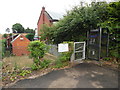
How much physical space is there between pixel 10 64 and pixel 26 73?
53.8 inches

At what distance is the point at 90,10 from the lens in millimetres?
6113

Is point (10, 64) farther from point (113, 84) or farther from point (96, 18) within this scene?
point (96, 18)

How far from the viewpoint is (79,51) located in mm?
5668

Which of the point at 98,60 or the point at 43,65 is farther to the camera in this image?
the point at 98,60

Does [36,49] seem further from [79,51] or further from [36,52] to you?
[79,51]

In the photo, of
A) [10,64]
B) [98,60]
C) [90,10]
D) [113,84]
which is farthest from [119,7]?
[10,64]

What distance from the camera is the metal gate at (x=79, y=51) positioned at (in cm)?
556

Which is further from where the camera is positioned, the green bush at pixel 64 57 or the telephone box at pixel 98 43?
the telephone box at pixel 98 43

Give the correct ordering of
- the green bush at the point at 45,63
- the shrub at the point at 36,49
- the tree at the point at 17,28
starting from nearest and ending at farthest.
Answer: the shrub at the point at 36,49, the green bush at the point at 45,63, the tree at the point at 17,28

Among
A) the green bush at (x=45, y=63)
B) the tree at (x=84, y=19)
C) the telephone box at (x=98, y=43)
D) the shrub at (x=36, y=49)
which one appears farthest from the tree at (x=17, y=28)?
the telephone box at (x=98, y=43)

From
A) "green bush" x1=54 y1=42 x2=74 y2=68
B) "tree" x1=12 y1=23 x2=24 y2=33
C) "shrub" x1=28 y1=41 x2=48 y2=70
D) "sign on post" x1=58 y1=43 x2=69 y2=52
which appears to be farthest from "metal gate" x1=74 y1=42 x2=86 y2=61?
"tree" x1=12 y1=23 x2=24 y2=33

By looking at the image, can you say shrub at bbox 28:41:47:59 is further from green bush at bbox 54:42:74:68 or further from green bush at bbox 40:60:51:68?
green bush at bbox 54:42:74:68

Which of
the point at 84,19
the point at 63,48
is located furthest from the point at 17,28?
the point at 63,48

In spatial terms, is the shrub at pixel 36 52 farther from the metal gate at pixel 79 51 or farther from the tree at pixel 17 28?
the tree at pixel 17 28
